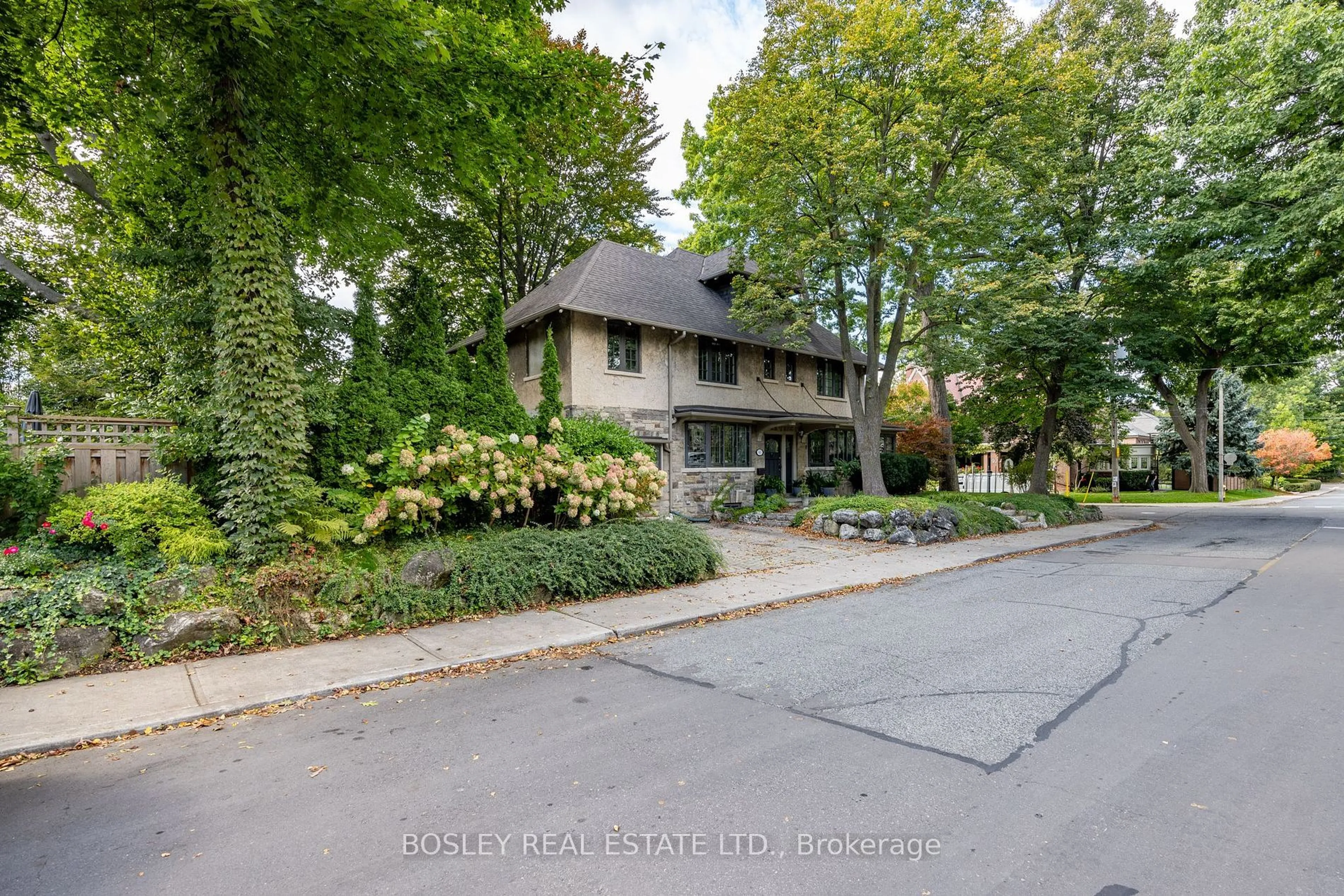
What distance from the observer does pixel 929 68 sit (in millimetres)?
14562

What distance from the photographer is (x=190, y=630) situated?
548cm

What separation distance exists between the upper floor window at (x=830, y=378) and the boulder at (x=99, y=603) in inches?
800

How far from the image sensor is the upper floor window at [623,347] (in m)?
16.4

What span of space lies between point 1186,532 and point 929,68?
13.5 meters

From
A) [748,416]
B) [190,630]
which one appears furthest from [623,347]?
[190,630]

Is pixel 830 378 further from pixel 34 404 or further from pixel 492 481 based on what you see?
pixel 34 404

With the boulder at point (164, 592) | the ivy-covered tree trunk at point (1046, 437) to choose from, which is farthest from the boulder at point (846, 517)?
the boulder at point (164, 592)

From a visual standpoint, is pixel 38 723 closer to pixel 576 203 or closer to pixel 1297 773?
pixel 1297 773

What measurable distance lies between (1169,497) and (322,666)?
35.4 meters

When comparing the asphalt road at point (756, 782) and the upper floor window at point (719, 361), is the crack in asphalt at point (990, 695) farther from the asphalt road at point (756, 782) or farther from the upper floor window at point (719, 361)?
the upper floor window at point (719, 361)

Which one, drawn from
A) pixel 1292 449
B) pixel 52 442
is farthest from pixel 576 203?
pixel 1292 449

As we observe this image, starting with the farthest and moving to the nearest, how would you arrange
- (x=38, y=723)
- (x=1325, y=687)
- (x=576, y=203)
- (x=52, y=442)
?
(x=576, y=203) → (x=52, y=442) → (x=1325, y=687) → (x=38, y=723)

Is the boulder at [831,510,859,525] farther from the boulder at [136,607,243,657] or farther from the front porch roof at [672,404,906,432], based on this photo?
the boulder at [136,607,243,657]

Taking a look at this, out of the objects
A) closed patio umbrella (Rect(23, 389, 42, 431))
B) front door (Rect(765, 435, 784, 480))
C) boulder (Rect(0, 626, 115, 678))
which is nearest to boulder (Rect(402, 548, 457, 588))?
boulder (Rect(0, 626, 115, 678))
